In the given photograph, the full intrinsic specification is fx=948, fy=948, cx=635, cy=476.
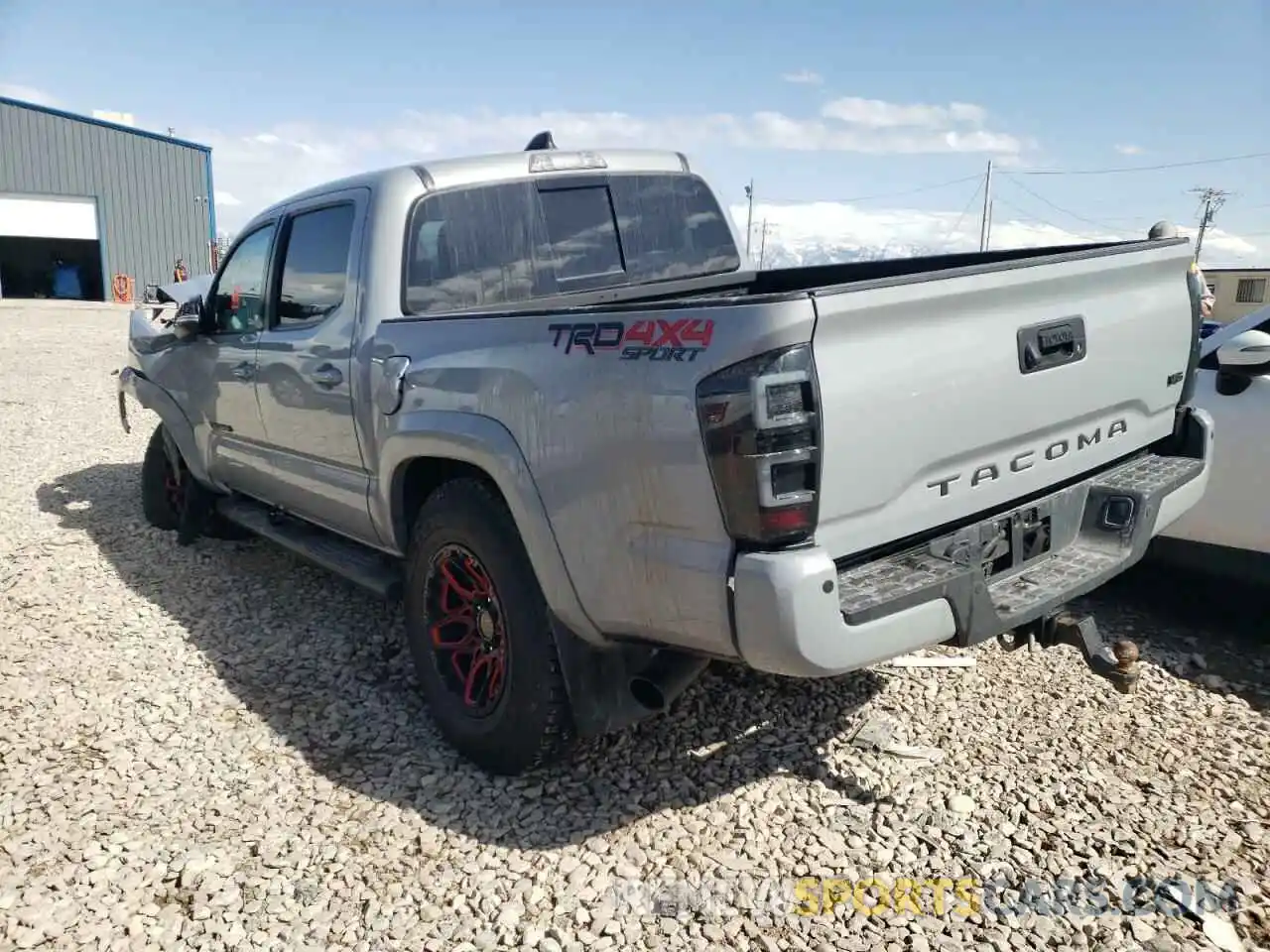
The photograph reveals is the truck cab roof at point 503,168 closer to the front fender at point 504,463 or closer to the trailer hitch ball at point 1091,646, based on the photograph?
the front fender at point 504,463

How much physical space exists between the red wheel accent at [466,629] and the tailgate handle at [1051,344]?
5.74 feet

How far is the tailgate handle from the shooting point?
A: 265 centimetres

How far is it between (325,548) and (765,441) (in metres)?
2.75

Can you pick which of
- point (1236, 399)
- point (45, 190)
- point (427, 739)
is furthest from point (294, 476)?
point (45, 190)

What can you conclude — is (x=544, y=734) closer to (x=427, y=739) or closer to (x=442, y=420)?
(x=427, y=739)

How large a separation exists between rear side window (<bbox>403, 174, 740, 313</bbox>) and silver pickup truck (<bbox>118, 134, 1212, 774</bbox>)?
1 cm

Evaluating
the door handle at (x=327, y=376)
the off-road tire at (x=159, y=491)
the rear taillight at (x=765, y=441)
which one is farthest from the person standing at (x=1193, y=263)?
the off-road tire at (x=159, y=491)

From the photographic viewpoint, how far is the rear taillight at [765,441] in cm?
217

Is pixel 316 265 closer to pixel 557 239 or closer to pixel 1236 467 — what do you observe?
pixel 557 239

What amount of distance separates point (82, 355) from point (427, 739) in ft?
53.3

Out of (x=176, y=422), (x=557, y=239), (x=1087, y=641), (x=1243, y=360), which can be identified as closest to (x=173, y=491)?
(x=176, y=422)

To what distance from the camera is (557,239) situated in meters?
3.97

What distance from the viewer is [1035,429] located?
9.00 ft

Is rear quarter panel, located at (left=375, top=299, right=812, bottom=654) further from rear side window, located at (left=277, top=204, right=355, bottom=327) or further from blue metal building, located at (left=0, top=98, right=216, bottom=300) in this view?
blue metal building, located at (left=0, top=98, right=216, bottom=300)
